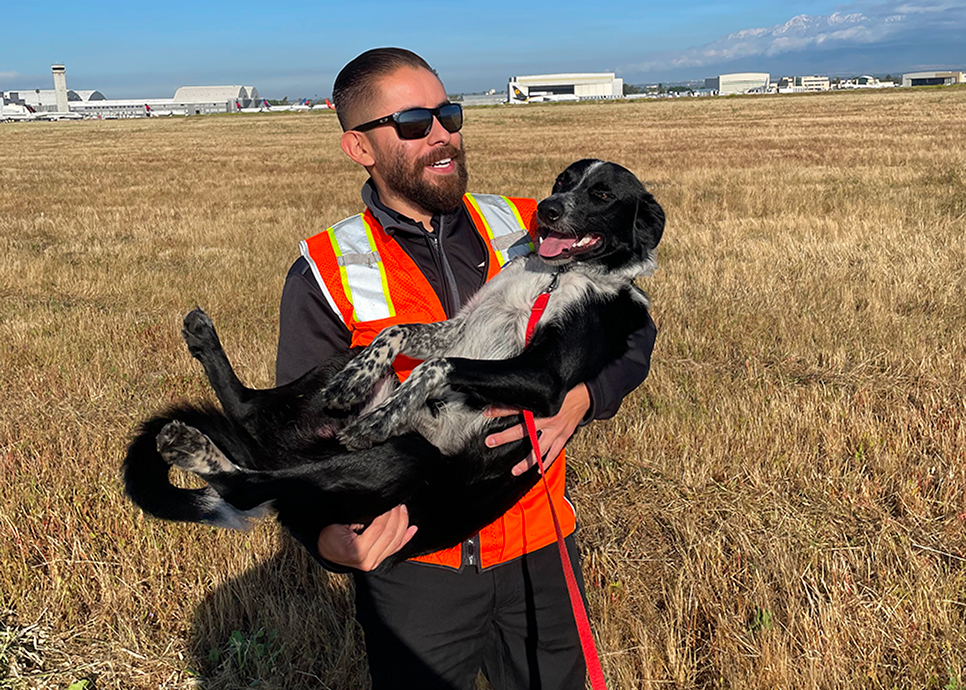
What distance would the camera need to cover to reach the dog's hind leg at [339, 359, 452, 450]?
256cm

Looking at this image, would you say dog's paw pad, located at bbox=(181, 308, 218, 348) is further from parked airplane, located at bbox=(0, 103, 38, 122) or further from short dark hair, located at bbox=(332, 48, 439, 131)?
parked airplane, located at bbox=(0, 103, 38, 122)

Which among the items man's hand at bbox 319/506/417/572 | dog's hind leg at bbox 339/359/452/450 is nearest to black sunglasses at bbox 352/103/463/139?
dog's hind leg at bbox 339/359/452/450

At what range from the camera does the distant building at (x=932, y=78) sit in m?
139

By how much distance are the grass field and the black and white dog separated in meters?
0.97

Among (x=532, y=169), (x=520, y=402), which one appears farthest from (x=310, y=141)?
(x=520, y=402)

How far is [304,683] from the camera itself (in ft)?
10.1

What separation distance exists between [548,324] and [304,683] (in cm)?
172

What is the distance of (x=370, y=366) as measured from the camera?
2785 mm

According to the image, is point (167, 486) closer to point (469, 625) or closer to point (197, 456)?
point (197, 456)

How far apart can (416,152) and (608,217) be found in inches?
41.0

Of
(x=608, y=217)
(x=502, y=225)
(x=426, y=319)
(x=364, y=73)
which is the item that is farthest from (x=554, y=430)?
(x=364, y=73)

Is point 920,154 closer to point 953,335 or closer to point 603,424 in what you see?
point 953,335

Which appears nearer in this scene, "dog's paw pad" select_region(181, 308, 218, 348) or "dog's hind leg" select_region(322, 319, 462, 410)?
"dog's hind leg" select_region(322, 319, 462, 410)

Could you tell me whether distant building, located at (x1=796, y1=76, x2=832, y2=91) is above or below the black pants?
above
